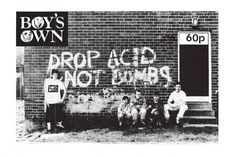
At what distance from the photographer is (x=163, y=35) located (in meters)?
10.0

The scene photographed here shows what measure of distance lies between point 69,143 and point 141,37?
3.13m

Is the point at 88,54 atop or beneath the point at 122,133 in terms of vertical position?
atop

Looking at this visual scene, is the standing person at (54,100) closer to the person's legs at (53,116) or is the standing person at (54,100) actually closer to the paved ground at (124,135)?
the person's legs at (53,116)

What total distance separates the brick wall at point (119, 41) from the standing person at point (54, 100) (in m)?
0.17

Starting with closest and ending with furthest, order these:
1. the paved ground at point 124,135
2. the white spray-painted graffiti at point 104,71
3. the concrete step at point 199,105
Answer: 1. the paved ground at point 124,135
2. the white spray-painted graffiti at point 104,71
3. the concrete step at point 199,105

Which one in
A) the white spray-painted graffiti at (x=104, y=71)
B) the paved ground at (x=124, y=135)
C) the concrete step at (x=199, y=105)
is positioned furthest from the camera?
the concrete step at (x=199, y=105)

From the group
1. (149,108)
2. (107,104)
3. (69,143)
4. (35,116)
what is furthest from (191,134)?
(35,116)

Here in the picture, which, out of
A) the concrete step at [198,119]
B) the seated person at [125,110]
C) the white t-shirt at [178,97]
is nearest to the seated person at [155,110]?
the white t-shirt at [178,97]

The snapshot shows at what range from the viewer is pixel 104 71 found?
32.9 feet

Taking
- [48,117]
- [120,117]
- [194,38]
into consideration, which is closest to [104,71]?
[120,117]

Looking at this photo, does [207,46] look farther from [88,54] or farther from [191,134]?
[88,54]

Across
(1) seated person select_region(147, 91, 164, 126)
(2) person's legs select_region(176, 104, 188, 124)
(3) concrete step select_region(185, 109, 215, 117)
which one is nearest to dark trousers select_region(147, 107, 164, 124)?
(1) seated person select_region(147, 91, 164, 126)

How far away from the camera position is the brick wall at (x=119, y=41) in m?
9.96

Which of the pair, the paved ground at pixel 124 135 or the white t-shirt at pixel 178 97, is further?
the white t-shirt at pixel 178 97
